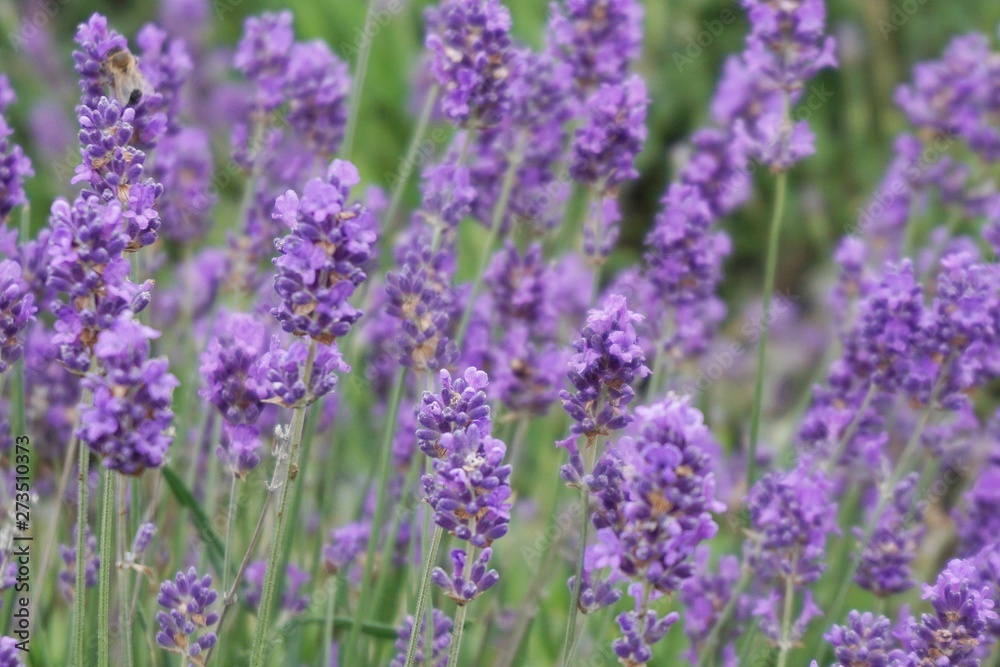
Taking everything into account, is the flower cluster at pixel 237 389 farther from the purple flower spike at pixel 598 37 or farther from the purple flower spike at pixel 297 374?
the purple flower spike at pixel 598 37

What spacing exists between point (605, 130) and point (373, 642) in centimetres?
110

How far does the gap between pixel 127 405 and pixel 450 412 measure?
392 mm

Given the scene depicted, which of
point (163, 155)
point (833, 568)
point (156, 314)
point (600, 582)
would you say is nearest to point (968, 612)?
point (600, 582)

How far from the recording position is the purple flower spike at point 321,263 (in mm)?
1359

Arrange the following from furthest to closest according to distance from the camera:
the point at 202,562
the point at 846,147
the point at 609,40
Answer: the point at 846,147, the point at 609,40, the point at 202,562

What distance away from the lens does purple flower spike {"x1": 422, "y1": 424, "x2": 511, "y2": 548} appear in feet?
4.53

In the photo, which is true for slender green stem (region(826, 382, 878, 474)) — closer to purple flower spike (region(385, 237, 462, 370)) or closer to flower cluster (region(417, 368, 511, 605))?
purple flower spike (region(385, 237, 462, 370))

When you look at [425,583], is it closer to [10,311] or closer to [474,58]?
[10,311]

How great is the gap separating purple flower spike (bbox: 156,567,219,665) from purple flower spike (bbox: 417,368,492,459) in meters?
0.37

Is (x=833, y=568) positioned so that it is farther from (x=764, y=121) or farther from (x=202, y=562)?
(x=202, y=562)

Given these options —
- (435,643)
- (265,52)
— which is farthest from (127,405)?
(265,52)

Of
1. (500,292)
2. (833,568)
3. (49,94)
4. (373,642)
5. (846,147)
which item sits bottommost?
(373,642)

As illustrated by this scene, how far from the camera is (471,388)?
4.77 feet

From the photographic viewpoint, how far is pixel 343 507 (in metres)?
3.07
